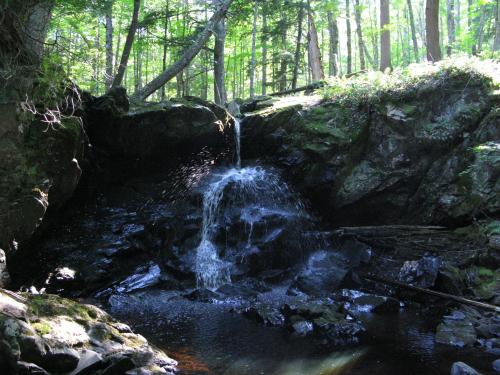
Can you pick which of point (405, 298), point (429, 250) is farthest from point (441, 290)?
point (429, 250)

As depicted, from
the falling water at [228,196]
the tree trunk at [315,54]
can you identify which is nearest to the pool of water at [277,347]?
the falling water at [228,196]

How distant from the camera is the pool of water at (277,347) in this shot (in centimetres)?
Result: 639

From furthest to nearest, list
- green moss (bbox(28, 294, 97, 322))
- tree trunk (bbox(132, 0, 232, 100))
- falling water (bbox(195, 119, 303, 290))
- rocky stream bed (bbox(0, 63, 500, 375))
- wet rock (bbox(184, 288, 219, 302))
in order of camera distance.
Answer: tree trunk (bbox(132, 0, 232, 100))
falling water (bbox(195, 119, 303, 290))
wet rock (bbox(184, 288, 219, 302))
rocky stream bed (bbox(0, 63, 500, 375))
green moss (bbox(28, 294, 97, 322))

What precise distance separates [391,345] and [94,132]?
8.98 m

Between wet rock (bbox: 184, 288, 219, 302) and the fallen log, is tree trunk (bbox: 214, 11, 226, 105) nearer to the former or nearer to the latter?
wet rock (bbox: 184, 288, 219, 302)

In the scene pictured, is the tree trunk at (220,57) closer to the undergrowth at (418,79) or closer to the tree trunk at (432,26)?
the undergrowth at (418,79)

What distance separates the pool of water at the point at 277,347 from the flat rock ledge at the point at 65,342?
83cm

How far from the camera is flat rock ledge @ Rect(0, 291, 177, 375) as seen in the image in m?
4.69

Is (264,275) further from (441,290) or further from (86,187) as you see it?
(86,187)

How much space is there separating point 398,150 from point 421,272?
3.78 m

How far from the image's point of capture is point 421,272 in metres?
9.78

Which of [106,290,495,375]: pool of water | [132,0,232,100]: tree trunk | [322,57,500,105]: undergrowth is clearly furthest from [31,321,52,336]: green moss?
[322,57,500,105]: undergrowth

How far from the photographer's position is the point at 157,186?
12562 millimetres

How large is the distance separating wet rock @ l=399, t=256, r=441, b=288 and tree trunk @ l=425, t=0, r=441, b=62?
327 inches
